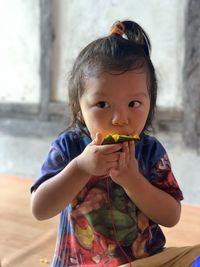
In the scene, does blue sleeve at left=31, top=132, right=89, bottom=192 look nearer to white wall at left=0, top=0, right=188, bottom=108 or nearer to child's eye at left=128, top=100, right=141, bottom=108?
child's eye at left=128, top=100, right=141, bottom=108

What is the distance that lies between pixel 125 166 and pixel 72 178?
0.09 m

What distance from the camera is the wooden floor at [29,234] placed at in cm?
129

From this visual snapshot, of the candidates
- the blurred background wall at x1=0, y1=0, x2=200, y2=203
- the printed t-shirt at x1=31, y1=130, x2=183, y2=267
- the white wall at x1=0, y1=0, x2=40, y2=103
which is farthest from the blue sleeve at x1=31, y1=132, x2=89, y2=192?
the white wall at x1=0, y1=0, x2=40, y2=103

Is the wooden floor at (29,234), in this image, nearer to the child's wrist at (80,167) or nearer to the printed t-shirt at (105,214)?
the printed t-shirt at (105,214)

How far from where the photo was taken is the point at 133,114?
793mm

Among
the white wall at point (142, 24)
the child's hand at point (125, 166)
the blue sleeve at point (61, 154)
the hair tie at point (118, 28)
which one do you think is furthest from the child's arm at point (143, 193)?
the white wall at point (142, 24)

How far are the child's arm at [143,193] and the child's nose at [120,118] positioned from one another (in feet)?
0.12

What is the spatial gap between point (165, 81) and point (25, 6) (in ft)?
2.39

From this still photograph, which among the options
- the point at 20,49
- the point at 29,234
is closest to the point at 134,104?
the point at 29,234

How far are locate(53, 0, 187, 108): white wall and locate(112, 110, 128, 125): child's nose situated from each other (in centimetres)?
106

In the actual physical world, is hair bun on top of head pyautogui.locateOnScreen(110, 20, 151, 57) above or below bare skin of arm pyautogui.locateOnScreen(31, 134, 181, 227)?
above

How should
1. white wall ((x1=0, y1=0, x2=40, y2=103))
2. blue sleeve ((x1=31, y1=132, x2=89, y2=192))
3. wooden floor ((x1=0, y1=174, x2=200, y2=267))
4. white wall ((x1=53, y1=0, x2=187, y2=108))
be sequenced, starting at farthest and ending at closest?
white wall ((x1=0, y1=0, x2=40, y2=103))
white wall ((x1=53, y1=0, x2=187, y2=108))
wooden floor ((x1=0, y1=174, x2=200, y2=267))
blue sleeve ((x1=31, y1=132, x2=89, y2=192))

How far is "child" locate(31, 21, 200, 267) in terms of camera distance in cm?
78

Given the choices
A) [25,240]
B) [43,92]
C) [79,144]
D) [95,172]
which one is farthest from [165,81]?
[95,172]
